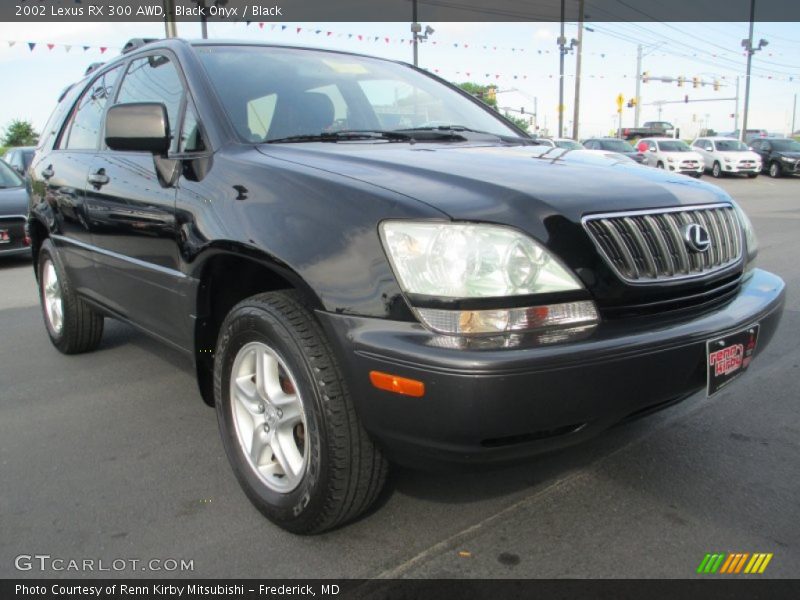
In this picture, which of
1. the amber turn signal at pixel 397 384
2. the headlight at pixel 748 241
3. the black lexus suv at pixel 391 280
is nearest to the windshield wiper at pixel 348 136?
the black lexus suv at pixel 391 280

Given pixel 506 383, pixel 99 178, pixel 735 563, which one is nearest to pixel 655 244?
pixel 506 383

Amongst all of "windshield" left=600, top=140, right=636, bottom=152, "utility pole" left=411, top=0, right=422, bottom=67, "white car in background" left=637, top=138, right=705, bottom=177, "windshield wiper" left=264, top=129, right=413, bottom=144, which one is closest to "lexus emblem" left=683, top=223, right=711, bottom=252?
"windshield wiper" left=264, top=129, right=413, bottom=144

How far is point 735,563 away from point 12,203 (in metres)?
9.57

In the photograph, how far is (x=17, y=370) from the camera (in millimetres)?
4359

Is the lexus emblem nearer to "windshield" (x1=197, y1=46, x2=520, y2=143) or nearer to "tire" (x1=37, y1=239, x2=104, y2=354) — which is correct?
"windshield" (x1=197, y1=46, x2=520, y2=143)

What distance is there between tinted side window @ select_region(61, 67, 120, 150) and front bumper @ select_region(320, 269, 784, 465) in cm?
256

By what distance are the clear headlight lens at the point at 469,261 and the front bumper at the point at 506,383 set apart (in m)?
0.14

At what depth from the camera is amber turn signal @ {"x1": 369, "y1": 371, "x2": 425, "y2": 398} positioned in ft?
6.07

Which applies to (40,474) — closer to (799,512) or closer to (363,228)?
(363,228)

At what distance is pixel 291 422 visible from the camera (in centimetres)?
239

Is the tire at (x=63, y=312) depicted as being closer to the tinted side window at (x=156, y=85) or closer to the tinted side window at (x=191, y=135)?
the tinted side window at (x=156, y=85)

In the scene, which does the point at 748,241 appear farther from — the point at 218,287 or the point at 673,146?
the point at 673,146

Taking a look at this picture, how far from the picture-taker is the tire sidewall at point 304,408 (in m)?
2.11

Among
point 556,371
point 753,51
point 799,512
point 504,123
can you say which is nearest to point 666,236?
point 556,371
